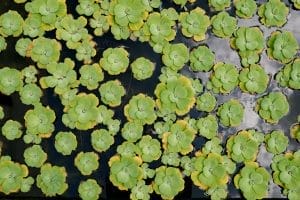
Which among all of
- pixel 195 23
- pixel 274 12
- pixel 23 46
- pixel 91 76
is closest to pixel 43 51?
pixel 23 46

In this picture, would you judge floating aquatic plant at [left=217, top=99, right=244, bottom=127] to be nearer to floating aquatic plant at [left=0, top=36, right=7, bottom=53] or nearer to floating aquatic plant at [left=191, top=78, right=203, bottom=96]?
floating aquatic plant at [left=191, top=78, right=203, bottom=96]

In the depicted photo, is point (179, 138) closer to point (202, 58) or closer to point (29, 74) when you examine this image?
point (202, 58)

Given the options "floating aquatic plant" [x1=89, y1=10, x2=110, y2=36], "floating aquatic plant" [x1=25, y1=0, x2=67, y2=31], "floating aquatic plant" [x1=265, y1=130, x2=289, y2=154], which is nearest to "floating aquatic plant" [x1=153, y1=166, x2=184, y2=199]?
"floating aquatic plant" [x1=265, y1=130, x2=289, y2=154]

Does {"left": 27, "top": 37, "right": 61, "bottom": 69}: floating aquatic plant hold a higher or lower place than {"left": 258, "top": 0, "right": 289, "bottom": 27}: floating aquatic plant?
lower

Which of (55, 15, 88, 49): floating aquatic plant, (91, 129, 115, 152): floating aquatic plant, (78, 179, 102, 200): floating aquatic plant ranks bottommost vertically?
(78, 179, 102, 200): floating aquatic plant

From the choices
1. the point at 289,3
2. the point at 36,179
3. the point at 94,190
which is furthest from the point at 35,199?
the point at 289,3

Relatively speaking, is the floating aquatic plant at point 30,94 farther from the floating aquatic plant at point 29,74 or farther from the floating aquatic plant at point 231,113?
the floating aquatic plant at point 231,113

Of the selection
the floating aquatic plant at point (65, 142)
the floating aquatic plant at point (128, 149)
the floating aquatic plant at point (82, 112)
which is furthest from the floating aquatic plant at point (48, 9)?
the floating aquatic plant at point (128, 149)
